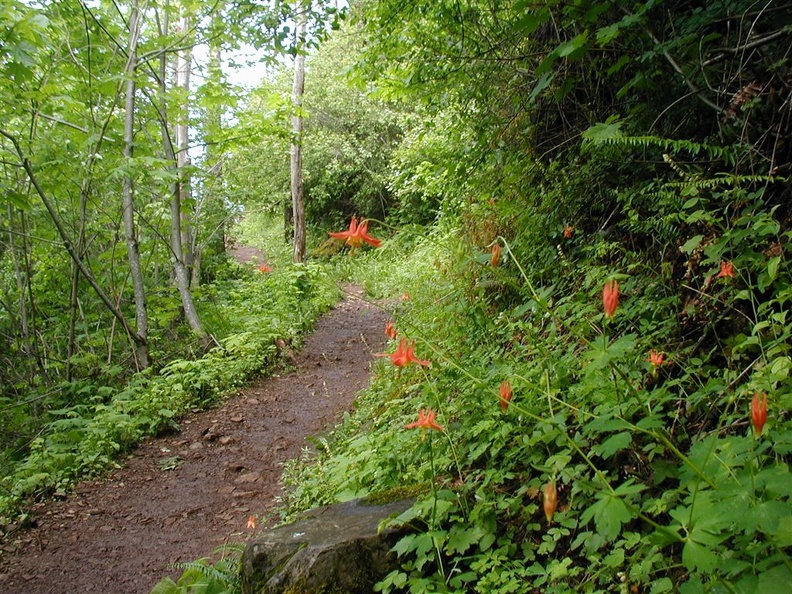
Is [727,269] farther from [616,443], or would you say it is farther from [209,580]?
[209,580]

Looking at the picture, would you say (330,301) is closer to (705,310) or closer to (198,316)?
(198,316)

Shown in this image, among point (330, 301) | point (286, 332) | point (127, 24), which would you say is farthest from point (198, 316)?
point (127, 24)

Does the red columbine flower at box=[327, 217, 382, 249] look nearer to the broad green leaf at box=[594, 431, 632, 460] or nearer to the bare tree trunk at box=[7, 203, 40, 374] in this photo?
the broad green leaf at box=[594, 431, 632, 460]

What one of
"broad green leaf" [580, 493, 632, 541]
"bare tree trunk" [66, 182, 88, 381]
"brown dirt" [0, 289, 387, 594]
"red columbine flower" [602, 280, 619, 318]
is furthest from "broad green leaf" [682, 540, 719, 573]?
"bare tree trunk" [66, 182, 88, 381]

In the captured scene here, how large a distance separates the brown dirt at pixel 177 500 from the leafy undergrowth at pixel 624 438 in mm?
1168

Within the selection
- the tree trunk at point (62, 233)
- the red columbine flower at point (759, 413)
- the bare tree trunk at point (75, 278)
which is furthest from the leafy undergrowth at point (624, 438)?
the bare tree trunk at point (75, 278)

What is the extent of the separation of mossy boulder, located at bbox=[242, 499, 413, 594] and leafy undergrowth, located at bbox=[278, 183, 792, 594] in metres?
0.15

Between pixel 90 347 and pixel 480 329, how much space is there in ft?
19.5

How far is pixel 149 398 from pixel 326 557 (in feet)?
14.7

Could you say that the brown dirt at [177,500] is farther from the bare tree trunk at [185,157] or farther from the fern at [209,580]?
the bare tree trunk at [185,157]

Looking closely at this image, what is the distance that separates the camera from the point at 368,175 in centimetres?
1641

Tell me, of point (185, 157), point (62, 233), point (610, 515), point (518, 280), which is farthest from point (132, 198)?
point (610, 515)

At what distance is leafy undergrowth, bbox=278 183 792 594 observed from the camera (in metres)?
1.40

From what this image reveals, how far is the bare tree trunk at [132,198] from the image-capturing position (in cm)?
651
